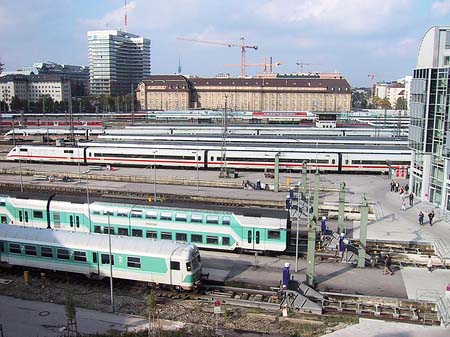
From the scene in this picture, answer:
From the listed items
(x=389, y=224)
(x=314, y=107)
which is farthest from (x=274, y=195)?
(x=314, y=107)

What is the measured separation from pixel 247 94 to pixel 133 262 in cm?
11999

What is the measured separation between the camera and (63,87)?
167750 millimetres

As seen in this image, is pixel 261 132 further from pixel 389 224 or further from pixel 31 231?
pixel 31 231

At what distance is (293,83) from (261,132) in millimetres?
67837

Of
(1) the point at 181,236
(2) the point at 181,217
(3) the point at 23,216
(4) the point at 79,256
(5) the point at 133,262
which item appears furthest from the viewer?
(3) the point at 23,216

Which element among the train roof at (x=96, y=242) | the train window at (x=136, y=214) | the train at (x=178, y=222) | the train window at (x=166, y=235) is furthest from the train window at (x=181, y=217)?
the train roof at (x=96, y=242)

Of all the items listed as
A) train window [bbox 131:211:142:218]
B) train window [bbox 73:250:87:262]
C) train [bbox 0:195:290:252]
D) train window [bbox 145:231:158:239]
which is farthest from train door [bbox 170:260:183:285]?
train window [bbox 131:211:142:218]

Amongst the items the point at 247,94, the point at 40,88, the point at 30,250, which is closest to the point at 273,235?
the point at 30,250

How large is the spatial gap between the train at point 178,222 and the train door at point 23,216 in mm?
555

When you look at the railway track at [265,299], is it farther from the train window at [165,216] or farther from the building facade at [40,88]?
the building facade at [40,88]

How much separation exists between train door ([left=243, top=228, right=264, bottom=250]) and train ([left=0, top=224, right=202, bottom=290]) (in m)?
4.28

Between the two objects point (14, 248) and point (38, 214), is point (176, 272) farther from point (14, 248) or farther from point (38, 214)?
point (38, 214)

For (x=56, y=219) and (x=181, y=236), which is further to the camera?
(x=56, y=219)

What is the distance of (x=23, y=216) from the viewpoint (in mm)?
27062
